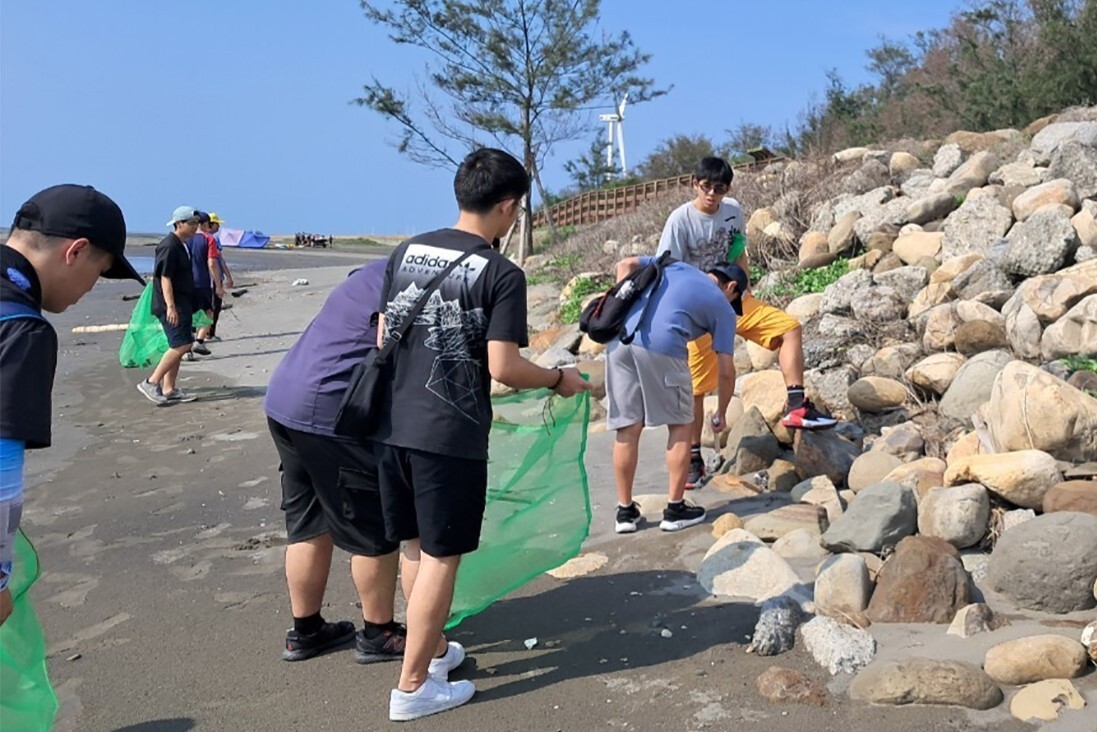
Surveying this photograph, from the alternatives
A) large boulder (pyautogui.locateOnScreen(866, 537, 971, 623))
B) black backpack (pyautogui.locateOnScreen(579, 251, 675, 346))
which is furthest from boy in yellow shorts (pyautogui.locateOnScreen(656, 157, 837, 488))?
large boulder (pyautogui.locateOnScreen(866, 537, 971, 623))

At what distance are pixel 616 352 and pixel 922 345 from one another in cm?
300

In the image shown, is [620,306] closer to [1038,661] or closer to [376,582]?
[376,582]

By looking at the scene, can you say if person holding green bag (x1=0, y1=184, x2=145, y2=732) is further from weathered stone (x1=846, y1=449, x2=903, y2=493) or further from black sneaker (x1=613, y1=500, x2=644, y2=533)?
weathered stone (x1=846, y1=449, x2=903, y2=493)

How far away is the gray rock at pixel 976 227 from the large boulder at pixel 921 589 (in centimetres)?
530

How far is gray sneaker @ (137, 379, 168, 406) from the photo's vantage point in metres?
9.68

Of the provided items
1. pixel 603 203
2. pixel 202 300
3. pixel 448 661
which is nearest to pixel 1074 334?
pixel 448 661

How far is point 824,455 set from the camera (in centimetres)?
590

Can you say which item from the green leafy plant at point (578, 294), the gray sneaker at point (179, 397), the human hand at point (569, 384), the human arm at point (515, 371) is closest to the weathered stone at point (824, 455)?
the human hand at point (569, 384)

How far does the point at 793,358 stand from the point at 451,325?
2.98 meters

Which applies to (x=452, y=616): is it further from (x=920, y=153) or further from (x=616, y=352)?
(x=920, y=153)

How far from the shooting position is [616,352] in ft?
17.7

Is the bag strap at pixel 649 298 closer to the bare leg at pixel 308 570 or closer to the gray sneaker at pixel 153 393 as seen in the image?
the bare leg at pixel 308 570

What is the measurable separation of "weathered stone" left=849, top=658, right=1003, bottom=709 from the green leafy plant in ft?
29.6

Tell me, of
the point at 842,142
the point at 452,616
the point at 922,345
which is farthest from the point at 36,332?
the point at 842,142
